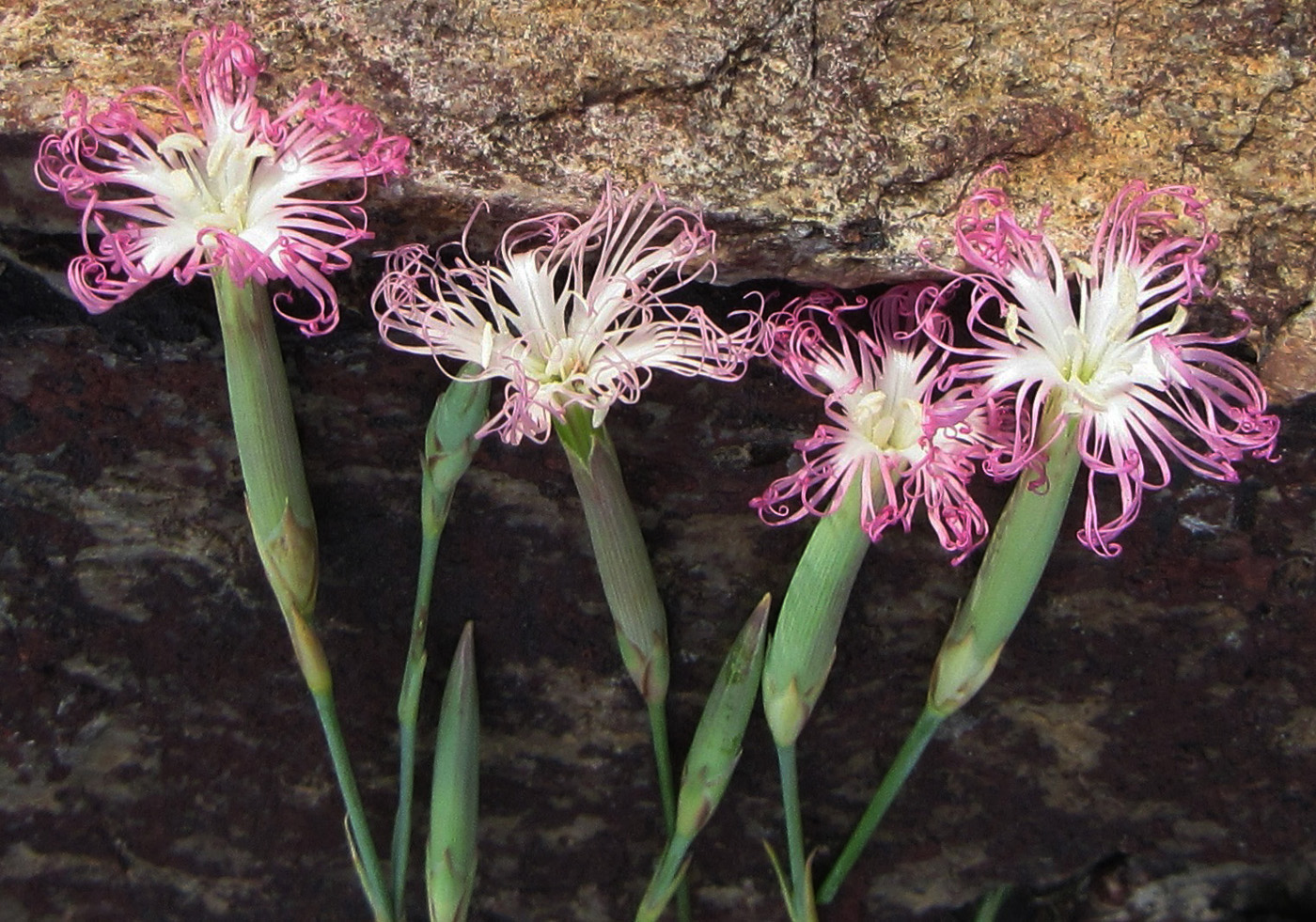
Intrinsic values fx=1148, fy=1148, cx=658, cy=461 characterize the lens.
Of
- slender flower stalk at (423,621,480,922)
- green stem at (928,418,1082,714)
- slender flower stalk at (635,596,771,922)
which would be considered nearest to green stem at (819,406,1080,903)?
green stem at (928,418,1082,714)

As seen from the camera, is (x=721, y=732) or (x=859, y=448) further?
(x=721, y=732)

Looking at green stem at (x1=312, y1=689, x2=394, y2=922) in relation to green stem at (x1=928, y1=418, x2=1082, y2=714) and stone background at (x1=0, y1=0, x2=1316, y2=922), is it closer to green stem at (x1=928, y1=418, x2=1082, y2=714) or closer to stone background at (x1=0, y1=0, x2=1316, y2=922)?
stone background at (x1=0, y1=0, x2=1316, y2=922)

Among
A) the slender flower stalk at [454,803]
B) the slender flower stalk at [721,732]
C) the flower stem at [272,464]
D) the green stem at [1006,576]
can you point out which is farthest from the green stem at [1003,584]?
the flower stem at [272,464]

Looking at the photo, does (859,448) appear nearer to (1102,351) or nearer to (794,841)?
(1102,351)

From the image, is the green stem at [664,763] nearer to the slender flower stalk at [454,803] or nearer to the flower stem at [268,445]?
the slender flower stalk at [454,803]

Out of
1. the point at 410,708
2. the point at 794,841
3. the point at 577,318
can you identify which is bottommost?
the point at 794,841

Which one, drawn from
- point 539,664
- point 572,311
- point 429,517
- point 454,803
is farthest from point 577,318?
point 454,803

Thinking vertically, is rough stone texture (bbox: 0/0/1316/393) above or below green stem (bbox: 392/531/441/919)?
above
